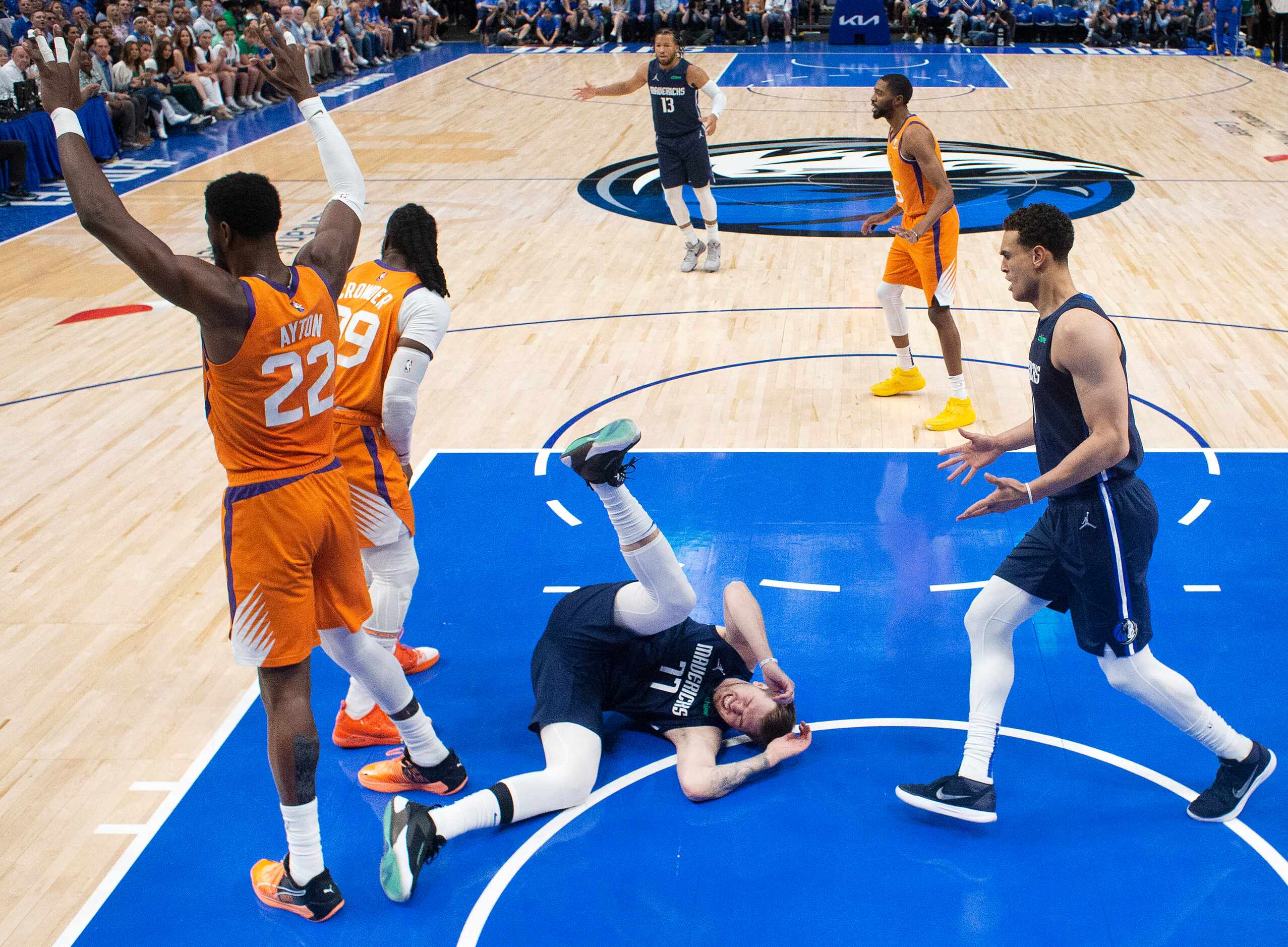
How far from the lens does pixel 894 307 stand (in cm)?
689

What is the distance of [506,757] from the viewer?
4.11 meters

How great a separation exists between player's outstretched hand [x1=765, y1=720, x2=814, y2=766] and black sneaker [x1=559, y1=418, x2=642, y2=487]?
103 centimetres

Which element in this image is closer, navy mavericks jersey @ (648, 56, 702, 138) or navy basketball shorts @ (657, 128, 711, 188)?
navy mavericks jersey @ (648, 56, 702, 138)

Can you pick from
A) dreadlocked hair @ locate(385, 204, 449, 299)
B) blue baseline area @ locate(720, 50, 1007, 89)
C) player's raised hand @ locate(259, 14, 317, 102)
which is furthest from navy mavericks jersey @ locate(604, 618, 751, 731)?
blue baseline area @ locate(720, 50, 1007, 89)

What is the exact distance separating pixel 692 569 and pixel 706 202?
502 cm

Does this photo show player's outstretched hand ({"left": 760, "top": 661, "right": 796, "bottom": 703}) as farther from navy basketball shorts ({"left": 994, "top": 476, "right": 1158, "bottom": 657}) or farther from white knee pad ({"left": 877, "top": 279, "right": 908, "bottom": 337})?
white knee pad ({"left": 877, "top": 279, "right": 908, "bottom": 337})

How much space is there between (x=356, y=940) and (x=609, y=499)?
1484 millimetres

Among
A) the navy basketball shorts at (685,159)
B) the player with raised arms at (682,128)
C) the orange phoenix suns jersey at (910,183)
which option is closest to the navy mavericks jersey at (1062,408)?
the orange phoenix suns jersey at (910,183)

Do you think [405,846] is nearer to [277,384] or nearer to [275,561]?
[275,561]

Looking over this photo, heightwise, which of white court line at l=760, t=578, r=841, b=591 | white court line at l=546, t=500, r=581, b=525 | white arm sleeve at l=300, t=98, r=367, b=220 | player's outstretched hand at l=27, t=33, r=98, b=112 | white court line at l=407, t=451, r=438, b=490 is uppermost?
player's outstretched hand at l=27, t=33, r=98, b=112

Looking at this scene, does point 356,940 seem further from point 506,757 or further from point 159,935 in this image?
point 506,757

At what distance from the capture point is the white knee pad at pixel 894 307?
269 inches

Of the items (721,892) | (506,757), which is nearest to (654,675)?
(506,757)

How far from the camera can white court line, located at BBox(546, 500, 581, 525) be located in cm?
576
